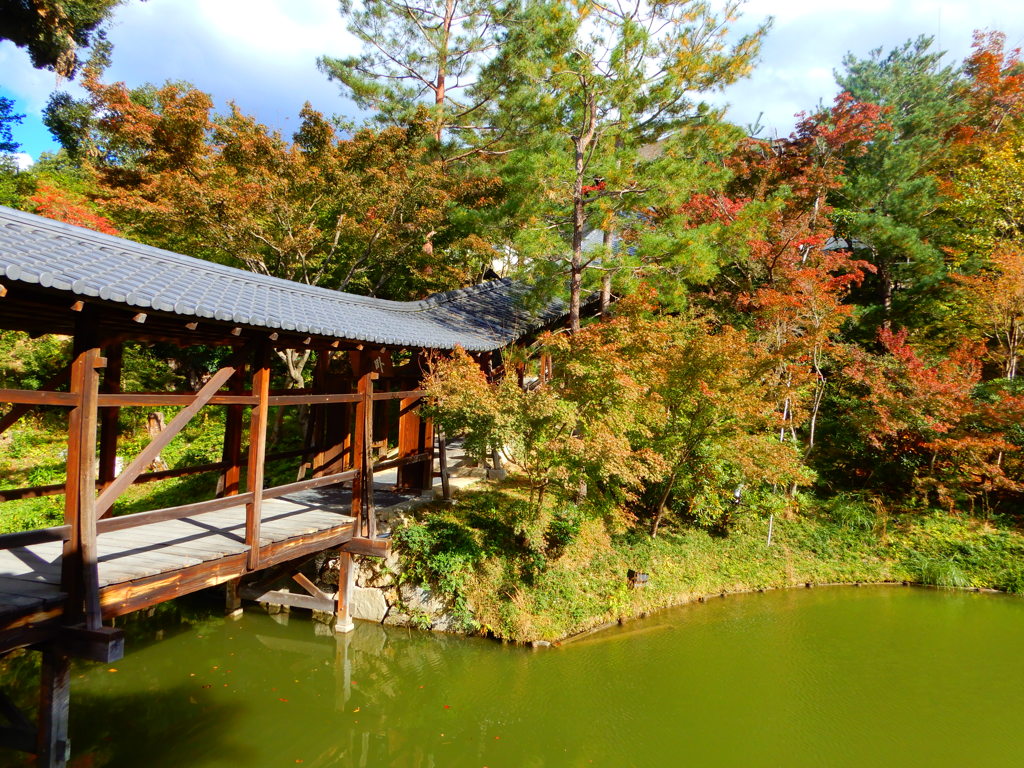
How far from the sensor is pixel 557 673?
21.7 ft

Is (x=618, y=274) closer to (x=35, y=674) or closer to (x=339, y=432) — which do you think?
(x=339, y=432)

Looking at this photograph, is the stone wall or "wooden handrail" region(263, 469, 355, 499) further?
the stone wall

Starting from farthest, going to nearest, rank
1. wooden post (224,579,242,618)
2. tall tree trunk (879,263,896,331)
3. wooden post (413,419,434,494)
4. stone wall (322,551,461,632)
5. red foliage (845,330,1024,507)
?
tall tree trunk (879,263,896,331) → red foliage (845,330,1024,507) → wooden post (413,419,434,494) → wooden post (224,579,242,618) → stone wall (322,551,461,632)

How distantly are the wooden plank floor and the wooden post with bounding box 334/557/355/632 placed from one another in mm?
626

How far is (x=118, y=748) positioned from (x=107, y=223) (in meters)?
10.6

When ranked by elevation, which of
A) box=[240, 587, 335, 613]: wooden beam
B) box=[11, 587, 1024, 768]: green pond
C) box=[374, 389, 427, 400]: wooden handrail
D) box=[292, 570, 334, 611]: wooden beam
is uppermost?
box=[374, 389, 427, 400]: wooden handrail

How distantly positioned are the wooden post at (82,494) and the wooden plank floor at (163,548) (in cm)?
18

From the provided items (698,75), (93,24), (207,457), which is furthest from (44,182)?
(698,75)

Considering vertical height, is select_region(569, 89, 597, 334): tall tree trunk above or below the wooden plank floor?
above

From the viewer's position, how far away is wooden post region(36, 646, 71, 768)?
3.96m

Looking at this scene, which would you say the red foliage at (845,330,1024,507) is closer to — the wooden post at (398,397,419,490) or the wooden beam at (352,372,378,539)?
the wooden post at (398,397,419,490)

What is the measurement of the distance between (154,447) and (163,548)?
57.4 inches

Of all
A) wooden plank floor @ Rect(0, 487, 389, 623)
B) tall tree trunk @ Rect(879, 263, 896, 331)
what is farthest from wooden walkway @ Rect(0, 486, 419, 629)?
tall tree trunk @ Rect(879, 263, 896, 331)

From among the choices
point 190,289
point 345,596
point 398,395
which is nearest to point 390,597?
point 345,596
